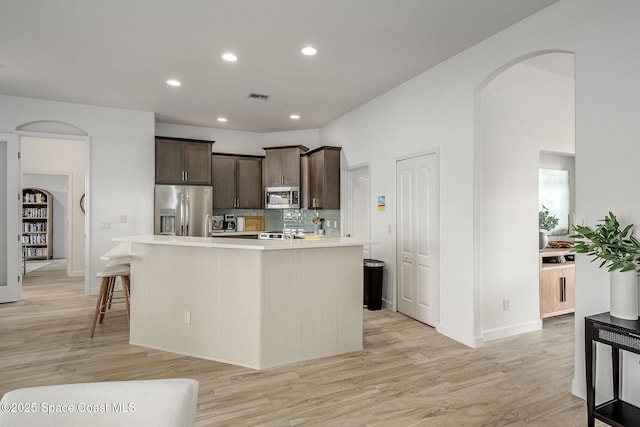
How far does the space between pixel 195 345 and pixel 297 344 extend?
3.16 feet

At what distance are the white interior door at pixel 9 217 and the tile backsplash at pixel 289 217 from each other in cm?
300

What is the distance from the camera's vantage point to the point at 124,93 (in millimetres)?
4852

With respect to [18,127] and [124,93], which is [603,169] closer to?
[124,93]

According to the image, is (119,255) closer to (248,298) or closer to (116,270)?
(116,270)

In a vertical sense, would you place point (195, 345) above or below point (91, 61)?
below

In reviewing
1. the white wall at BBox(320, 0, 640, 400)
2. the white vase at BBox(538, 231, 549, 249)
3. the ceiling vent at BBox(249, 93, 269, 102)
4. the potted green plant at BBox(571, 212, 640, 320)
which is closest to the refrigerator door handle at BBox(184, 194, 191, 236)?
the ceiling vent at BBox(249, 93, 269, 102)

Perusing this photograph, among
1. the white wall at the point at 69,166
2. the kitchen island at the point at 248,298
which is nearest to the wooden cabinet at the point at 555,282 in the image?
the kitchen island at the point at 248,298

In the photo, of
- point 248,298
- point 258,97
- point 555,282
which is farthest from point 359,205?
point 248,298

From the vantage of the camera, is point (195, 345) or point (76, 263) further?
point (76, 263)

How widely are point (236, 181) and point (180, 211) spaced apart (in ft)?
4.46

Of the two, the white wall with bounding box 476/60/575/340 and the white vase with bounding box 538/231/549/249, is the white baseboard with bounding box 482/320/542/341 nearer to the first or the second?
the white wall with bounding box 476/60/575/340

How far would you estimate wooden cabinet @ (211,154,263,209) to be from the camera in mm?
6688

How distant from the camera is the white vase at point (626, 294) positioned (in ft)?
6.89

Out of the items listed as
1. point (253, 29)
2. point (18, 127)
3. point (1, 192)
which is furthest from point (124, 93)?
point (253, 29)
